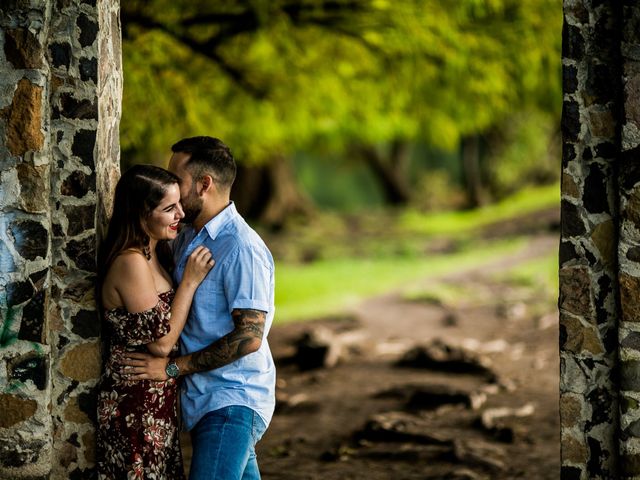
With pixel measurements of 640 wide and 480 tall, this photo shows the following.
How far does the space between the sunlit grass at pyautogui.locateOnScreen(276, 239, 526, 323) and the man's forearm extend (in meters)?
9.62

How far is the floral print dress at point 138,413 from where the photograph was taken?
4027 mm

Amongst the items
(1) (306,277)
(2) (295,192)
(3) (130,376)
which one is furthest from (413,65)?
(2) (295,192)

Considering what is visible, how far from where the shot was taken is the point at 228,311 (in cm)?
407

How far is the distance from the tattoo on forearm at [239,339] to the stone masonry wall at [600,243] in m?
1.48

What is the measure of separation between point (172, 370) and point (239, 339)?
379mm

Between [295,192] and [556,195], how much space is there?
7551mm

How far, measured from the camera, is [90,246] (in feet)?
14.3

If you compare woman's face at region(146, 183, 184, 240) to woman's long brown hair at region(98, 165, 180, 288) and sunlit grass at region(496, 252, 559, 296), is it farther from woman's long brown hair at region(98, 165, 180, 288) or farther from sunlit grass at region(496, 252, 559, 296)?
sunlit grass at region(496, 252, 559, 296)

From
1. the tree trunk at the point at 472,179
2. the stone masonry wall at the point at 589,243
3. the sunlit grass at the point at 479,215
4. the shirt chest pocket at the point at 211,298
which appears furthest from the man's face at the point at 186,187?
the tree trunk at the point at 472,179

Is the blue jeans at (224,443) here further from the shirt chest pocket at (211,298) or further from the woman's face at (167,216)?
the woman's face at (167,216)

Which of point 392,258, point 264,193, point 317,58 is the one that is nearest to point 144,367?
point 317,58

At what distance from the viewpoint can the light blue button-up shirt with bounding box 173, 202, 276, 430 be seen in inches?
156

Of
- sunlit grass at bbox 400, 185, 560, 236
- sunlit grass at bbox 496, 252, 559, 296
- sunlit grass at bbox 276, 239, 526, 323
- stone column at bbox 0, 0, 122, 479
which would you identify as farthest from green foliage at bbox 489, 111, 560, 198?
stone column at bbox 0, 0, 122, 479

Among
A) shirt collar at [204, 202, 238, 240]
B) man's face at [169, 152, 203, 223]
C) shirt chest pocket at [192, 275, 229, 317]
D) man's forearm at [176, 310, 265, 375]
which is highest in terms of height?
man's face at [169, 152, 203, 223]
